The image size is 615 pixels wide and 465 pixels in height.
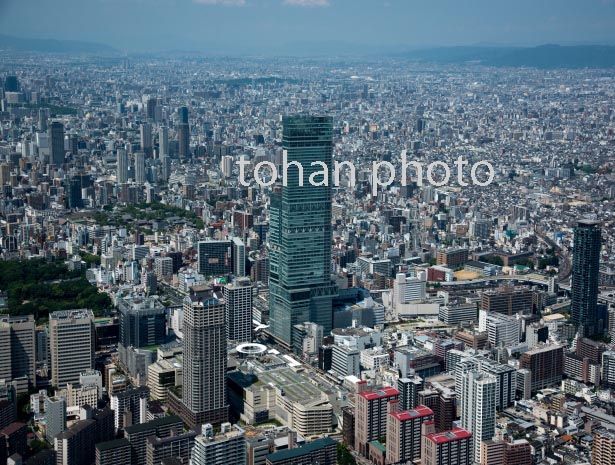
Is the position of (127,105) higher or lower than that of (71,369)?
higher

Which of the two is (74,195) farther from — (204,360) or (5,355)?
(204,360)

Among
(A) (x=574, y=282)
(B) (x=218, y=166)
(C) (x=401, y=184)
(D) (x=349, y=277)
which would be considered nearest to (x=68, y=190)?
(B) (x=218, y=166)

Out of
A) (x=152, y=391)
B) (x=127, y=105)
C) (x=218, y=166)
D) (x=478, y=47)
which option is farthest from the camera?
(x=127, y=105)

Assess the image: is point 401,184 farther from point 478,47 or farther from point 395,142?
point 478,47

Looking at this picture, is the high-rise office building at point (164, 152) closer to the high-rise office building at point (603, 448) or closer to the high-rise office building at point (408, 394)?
the high-rise office building at point (408, 394)

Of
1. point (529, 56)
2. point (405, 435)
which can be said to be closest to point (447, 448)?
point (405, 435)

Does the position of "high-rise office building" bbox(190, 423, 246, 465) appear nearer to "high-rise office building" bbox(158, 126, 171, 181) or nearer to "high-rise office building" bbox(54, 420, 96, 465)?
"high-rise office building" bbox(54, 420, 96, 465)

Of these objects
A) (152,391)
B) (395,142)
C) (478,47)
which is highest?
(478,47)
